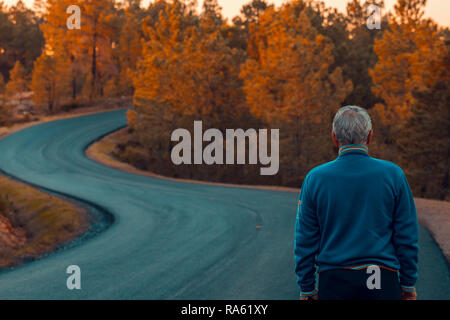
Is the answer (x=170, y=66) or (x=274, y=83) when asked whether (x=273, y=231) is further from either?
(x=170, y=66)

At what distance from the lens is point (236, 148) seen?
3312 cm

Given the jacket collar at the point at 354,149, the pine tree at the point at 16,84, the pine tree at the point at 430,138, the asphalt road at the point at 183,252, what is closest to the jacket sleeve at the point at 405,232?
the jacket collar at the point at 354,149

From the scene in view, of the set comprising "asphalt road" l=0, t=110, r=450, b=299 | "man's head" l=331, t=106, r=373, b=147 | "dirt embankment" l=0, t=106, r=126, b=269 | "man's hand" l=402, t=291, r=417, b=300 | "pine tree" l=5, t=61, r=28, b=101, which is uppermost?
"pine tree" l=5, t=61, r=28, b=101

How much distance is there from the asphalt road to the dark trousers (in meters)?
3.79

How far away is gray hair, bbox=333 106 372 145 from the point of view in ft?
9.82

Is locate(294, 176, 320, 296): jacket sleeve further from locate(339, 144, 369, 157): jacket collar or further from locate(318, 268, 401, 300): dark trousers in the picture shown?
locate(339, 144, 369, 157): jacket collar

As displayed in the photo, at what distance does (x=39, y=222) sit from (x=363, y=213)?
539 inches

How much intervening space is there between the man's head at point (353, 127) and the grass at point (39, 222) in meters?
8.74

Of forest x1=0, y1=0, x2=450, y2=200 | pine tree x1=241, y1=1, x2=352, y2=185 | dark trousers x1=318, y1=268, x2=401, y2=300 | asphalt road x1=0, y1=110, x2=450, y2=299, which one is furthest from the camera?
pine tree x1=241, y1=1, x2=352, y2=185

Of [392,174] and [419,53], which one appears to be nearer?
[392,174]

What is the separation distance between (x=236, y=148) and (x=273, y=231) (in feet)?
72.2

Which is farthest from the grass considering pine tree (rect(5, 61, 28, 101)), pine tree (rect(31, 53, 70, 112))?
pine tree (rect(5, 61, 28, 101))

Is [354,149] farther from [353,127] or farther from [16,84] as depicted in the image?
[16,84]
